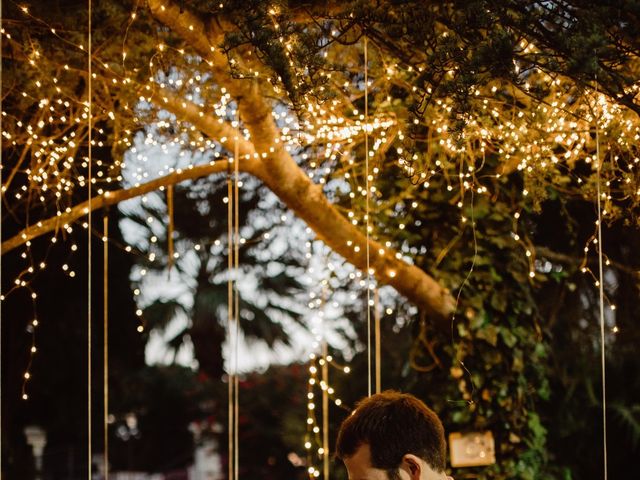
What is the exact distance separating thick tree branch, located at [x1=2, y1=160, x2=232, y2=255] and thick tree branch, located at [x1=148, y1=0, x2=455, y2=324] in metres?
0.29

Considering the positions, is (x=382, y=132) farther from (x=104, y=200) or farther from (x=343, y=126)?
(x=104, y=200)

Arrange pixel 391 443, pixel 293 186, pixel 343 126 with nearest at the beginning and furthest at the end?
pixel 391 443, pixel 293 186, pixel 343 126

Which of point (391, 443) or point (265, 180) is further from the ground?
point (265, 180)

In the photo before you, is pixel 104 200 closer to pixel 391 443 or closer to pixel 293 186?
pixel 293 186

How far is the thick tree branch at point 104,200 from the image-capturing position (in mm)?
4531

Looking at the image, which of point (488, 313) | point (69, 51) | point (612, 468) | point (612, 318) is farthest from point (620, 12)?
point (612, 468)

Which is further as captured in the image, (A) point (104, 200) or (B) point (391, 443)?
(A) point (104, 200)

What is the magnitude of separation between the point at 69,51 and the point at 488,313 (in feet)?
9.14

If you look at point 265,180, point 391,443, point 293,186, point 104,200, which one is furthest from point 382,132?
point 391,443

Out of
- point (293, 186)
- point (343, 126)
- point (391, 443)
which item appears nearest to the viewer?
point (391, 443)

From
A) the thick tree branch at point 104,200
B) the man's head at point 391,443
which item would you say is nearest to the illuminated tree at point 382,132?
the thick tree branch at point 104,200

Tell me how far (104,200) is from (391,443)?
3.13 metres

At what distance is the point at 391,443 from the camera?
1.82 metres

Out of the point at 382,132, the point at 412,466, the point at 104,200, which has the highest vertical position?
the point at 382,132
